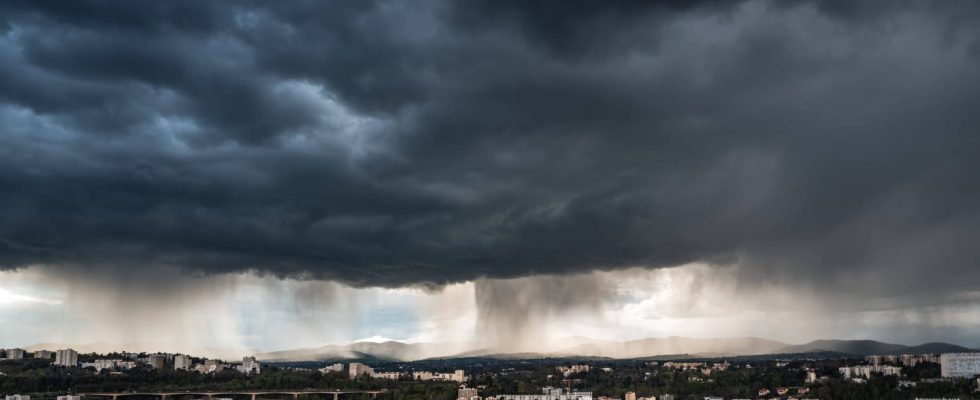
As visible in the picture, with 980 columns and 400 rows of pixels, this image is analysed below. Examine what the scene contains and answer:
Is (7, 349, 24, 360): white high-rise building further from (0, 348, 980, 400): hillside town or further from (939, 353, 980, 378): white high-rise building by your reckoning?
(939, 353, 980, 378): white high-rise building

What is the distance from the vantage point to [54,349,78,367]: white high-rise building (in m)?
153

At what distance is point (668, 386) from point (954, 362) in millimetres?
43084

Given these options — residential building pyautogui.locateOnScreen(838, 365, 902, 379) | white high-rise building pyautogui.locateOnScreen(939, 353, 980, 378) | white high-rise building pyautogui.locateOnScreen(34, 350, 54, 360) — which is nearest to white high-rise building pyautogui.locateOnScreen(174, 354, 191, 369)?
white high-rise building pyautogui.locateOnScreen(34, 350, 54, 360)

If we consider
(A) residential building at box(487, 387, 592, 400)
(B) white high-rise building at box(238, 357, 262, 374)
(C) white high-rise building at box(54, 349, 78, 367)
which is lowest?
(A) residential building at box(487, 387, 592, 400)

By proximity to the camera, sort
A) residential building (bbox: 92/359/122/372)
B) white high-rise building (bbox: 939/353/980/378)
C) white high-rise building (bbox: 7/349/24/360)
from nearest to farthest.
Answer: white high-rise building (bbox: 939/353/980/378) → residential building (bbox: 92/359/122/372) → white high-rise building (bbox: 7/349/24/360)

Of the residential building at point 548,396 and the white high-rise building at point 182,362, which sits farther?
the white high-rise building at point 182,362

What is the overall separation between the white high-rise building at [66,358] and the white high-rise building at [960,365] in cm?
14464

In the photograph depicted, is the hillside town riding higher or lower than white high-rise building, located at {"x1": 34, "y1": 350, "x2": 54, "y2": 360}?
lower

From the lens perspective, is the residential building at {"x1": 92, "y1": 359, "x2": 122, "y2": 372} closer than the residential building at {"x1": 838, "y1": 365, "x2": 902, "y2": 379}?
No

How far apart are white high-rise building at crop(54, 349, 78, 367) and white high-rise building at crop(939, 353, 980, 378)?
475ft

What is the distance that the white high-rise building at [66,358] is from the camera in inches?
6019

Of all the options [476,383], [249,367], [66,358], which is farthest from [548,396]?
[66,358]

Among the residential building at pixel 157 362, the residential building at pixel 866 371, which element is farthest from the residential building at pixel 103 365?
the residential building at pixel 866 371

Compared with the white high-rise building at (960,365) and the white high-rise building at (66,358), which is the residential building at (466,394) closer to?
the white high-rise building at (960,365)
